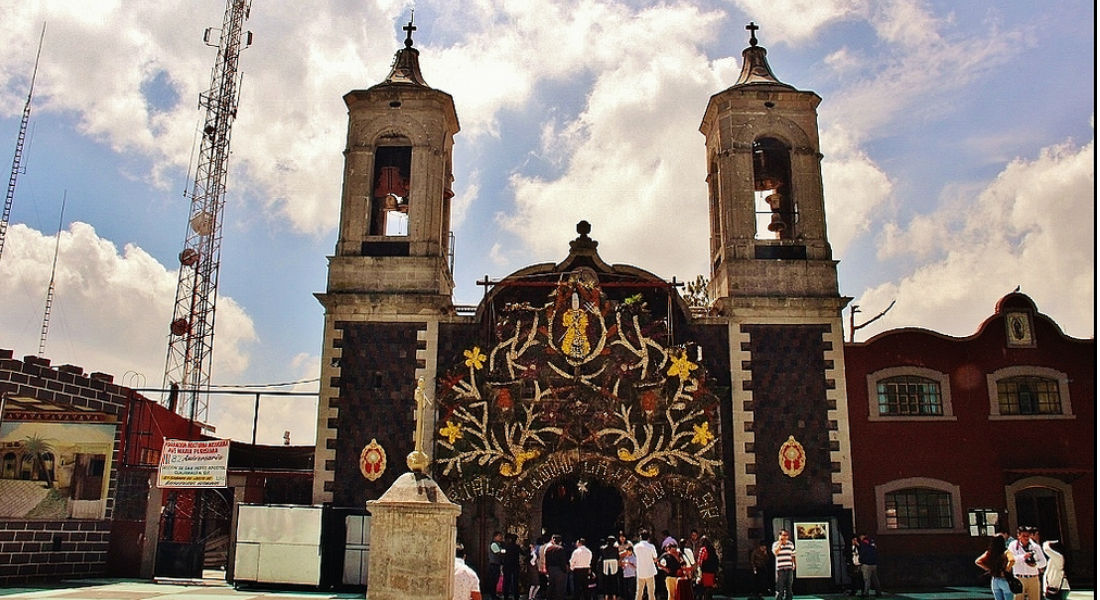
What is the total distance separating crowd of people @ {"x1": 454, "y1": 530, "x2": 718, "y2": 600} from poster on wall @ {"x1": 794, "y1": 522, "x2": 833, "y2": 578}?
7.59 ft

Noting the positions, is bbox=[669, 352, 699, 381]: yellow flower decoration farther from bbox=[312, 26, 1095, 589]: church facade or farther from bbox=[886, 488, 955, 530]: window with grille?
bbox=[886, 488, 955, 530]: window with grille

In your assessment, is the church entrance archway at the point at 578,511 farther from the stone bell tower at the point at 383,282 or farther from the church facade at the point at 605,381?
the stone bell tower at the point at 383,282

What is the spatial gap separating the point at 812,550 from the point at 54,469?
19.4 metres

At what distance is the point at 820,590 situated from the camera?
21094mm

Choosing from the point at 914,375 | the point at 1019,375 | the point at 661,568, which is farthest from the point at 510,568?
the point at 1019,375

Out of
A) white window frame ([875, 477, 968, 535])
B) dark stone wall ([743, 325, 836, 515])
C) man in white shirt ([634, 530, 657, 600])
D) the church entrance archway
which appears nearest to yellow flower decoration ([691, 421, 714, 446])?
dark stone wall ([743, 325, 836, 515])

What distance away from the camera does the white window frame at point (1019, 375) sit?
77.5 feet

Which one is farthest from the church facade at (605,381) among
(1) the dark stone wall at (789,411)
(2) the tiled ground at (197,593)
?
(2) the tiled ground at (197,593)

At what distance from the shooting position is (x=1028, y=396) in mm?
23938

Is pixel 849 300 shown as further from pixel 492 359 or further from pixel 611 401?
pixel 492 359

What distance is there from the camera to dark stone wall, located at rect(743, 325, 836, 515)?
2211cm

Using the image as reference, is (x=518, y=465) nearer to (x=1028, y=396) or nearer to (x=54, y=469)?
(x=54, y=469)

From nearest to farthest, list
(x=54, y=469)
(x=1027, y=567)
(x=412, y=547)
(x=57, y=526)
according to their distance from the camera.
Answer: (x=412, y=547)
(x=1027, y=567)
(x=57, y=526)
(x=54, y=469)

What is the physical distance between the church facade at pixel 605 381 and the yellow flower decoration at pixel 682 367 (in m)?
0.04
